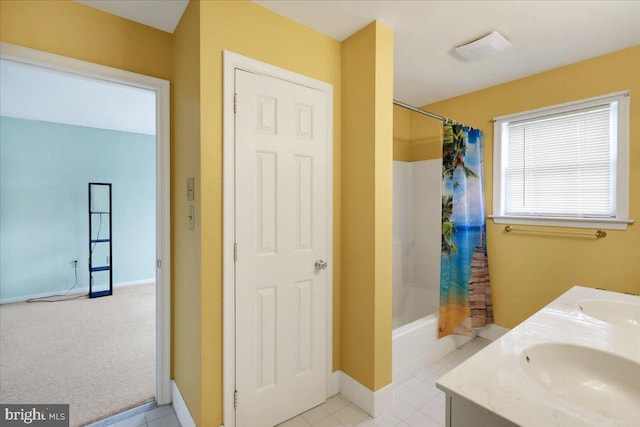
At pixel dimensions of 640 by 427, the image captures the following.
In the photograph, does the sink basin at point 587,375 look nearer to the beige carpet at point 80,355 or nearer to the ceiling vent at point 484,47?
the ceiling vent at point 484,47

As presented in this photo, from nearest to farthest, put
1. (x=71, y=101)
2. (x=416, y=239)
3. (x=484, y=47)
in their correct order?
(x=484, y=47), (x=416, y=239), (x=71, y=101)

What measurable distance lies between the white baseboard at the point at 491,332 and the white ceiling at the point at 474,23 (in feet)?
7.50

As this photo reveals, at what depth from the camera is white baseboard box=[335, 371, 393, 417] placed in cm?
186

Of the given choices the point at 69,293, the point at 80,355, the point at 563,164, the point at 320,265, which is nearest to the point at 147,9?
the point at 320,265

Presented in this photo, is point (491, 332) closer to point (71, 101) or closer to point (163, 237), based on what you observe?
point (163, 237)

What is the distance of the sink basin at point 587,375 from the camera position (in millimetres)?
910

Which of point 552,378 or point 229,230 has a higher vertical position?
point 229,230

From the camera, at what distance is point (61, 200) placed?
4.25 metres

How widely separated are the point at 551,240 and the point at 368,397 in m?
1.96

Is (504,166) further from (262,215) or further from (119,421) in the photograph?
(119,421)

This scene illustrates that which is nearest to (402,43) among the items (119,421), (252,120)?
(252,120)

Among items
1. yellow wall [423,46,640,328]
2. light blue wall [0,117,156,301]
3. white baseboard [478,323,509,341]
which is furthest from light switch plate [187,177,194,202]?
light blue wall [0,117,156,301]

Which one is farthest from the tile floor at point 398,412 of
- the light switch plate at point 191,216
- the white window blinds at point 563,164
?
the white window blinds at point 563,164

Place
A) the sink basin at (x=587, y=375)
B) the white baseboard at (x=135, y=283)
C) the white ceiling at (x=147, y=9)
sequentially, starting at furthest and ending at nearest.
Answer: the white baseboard at (x=135, y=283) → the white ceiling at (x=147, y=9) → the sink basin at (x=587, y=375)
